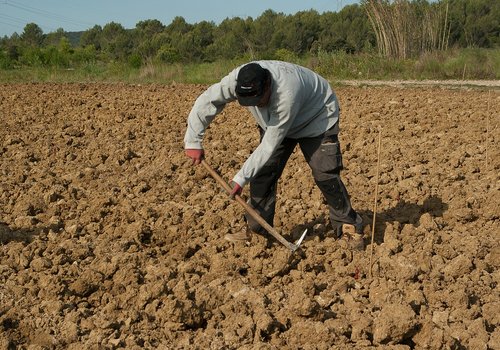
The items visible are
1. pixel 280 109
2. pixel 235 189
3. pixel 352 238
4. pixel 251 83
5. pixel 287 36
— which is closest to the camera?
pixel 251 83

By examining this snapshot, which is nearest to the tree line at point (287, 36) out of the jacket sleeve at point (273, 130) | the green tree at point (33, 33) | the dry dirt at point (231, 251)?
the green tree at point (33, 33)

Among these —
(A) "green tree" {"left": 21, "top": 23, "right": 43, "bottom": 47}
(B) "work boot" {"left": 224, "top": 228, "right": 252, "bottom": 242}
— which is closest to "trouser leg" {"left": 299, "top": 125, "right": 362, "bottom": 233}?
(B) "work boot" {"left": 224, "top": 228, "right": 252, "bottom": 242}

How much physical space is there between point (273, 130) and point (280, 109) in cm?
14

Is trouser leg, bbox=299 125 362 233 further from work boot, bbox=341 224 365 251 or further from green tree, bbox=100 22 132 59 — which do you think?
green tree, bbox=100 22 132 59

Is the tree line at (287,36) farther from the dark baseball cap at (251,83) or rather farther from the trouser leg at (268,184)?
the dark baseball cap at (251,83)

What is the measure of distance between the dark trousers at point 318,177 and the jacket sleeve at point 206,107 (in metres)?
0.54

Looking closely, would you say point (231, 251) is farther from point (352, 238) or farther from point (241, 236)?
point (352, 238)

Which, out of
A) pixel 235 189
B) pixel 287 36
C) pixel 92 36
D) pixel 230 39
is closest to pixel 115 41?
pixel 92 36

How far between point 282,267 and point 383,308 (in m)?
0.92

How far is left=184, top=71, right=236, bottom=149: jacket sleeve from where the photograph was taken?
14.0 ft

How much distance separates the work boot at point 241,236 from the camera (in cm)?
492

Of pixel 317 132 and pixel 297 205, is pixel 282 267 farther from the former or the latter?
pixel 297 205

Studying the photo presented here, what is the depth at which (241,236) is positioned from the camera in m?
4.93

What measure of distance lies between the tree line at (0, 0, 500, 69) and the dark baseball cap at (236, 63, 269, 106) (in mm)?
15040
